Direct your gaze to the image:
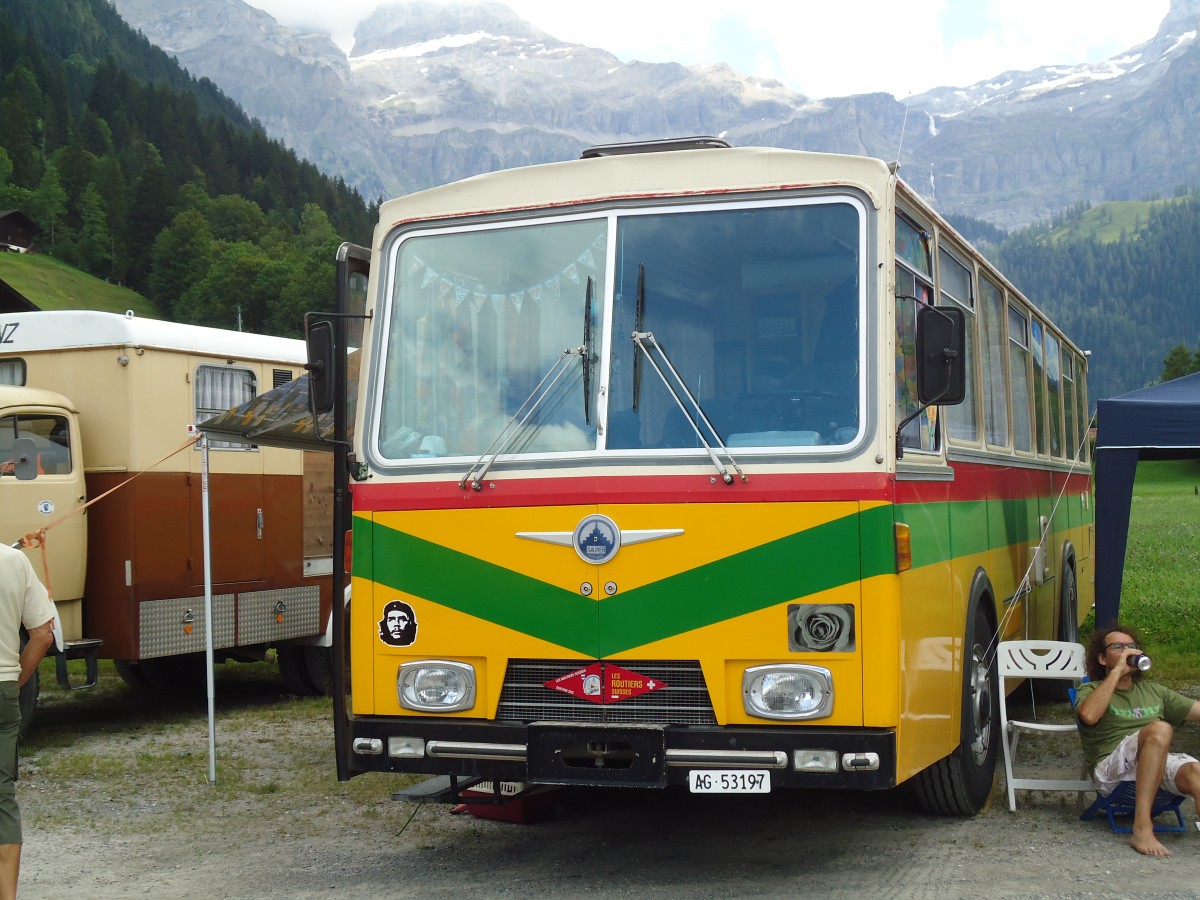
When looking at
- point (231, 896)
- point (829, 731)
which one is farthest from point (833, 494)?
point (231, 896)

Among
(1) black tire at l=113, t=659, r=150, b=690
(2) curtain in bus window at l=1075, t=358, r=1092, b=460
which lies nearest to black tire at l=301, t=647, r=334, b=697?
(1) black tire at l=113, t=659, r=150, b=690

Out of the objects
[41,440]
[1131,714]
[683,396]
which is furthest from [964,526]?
[41,440]

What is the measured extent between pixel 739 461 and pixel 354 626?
1930mm

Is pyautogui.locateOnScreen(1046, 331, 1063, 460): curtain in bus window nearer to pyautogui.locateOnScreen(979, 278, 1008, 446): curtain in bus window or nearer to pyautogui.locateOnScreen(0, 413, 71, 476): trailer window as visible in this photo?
pyautogui.locateOnScreen(979, 278, 1008, 446): curtain in bus window

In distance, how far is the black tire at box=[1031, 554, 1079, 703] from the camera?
11938 millimetres

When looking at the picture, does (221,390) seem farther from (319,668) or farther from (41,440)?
(319,668)

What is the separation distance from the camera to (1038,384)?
36.6 ft

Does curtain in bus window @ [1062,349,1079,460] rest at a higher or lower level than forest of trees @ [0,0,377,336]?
lower

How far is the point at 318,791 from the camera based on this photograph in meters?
9.06

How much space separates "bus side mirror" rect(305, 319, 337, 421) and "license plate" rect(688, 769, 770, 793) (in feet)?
7.79

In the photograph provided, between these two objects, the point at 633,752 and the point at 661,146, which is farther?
the point at 661,146

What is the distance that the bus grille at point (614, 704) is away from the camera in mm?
5938

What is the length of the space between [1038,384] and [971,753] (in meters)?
4.49

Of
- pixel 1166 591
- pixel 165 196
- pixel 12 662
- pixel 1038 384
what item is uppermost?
pixel 165 196
